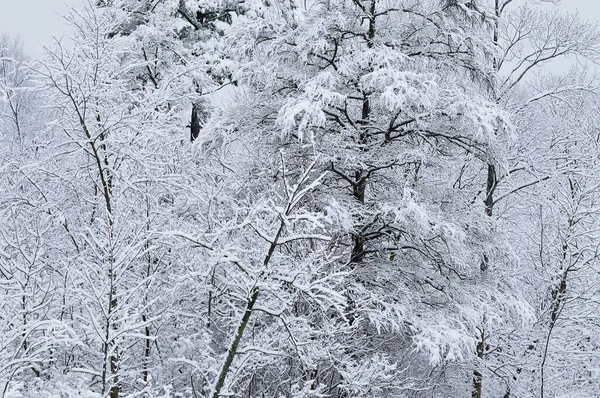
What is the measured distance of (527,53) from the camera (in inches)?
456

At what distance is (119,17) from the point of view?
7.17 m

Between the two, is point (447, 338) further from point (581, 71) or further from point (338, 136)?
point (581, 71)

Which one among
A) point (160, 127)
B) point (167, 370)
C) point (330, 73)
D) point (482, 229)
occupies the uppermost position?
point (330, 73)

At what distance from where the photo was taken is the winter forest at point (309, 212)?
5828 millimetres

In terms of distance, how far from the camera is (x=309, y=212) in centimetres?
593

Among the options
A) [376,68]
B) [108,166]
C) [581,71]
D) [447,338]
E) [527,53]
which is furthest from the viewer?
[581,71]

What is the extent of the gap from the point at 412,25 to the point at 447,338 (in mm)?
4694

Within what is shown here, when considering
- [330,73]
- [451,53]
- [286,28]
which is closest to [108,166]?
[330,73]

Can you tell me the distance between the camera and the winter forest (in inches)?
229

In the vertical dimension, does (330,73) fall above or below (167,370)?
above

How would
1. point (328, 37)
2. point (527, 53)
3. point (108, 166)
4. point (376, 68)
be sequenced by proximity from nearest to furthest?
point (108, 166), point (376, 68), point (328, 37), point (527, 53)

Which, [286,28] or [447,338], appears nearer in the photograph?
[447,338]

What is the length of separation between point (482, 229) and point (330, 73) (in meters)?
3.27

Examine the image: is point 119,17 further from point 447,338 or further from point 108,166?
point 447,338
